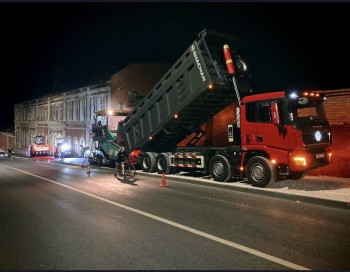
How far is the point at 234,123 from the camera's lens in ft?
39.2

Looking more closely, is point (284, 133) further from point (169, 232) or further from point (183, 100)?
point (169, 232)

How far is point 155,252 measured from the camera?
4.89m

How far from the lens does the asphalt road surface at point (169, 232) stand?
179 inches

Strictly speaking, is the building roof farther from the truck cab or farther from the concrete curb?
the truck cab

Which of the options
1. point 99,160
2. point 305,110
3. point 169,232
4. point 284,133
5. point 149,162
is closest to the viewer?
point 169,232

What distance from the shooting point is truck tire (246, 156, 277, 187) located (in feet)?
33.8

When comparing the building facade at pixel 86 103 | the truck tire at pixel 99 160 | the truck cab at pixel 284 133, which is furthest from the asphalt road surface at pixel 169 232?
the building facade at pixel 86 103

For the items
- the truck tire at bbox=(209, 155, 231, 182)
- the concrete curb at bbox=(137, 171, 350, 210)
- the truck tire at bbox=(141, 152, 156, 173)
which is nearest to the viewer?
the concrete curb at bbox=(137, 171, 350, 210)

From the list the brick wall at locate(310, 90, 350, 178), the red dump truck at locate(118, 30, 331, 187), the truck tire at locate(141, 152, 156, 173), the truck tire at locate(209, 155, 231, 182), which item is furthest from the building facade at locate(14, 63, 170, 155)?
the brick wall at locate(310, 90, 350, 178)

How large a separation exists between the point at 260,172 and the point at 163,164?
549cm

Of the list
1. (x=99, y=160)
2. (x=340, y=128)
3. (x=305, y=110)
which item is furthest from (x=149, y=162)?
(x=340, y=128)

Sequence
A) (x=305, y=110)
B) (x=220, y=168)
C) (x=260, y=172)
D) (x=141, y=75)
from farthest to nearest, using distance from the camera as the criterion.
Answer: (x=141, y=75) < (x=220, y=168) < (x=260, y=172) < (x=305, y=110)

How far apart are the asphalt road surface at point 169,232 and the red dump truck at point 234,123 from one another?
1.79m

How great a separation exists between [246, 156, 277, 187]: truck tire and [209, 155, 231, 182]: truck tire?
0.94 m
